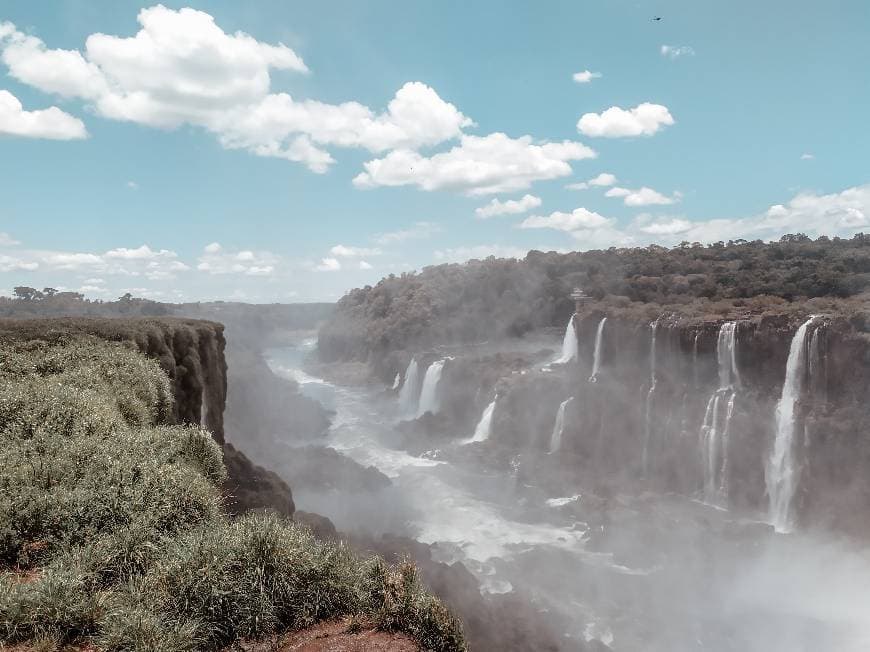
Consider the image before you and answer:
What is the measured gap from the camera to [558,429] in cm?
4059

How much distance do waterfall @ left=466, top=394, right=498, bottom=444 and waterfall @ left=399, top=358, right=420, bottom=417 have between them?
12.5m

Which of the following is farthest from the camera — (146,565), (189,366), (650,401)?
(650,401)

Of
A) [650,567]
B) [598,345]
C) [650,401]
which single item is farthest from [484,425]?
[650,567]

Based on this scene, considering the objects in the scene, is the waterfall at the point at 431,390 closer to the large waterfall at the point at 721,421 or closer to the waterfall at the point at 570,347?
the waterfall at the point at 570,347

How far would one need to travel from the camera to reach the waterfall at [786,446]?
2742cm

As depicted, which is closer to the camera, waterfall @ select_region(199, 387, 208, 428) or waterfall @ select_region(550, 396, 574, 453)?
waterfall @ select_region(199, 387, 208, 428)

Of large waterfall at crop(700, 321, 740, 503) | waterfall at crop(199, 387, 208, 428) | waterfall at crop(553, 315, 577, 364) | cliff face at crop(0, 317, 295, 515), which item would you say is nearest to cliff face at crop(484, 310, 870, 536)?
large waterfall at crop(700, 321, 740, 503)

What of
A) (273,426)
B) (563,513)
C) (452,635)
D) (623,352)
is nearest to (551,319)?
(623,352)

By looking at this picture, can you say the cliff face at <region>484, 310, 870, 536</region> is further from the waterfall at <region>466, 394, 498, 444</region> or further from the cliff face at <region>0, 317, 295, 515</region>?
the cliff face at <region>0, 317, 295, 515</region>

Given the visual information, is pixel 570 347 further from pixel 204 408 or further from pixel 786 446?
pixel 204 408

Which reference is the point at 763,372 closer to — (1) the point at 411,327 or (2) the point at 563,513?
(2) the point at 563,513

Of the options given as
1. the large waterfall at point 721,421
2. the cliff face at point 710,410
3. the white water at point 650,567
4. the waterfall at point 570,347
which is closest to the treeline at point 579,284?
the waterfall at point 570,347

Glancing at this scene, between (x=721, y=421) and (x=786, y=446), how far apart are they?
3514 mm

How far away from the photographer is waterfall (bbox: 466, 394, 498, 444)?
4591cm
